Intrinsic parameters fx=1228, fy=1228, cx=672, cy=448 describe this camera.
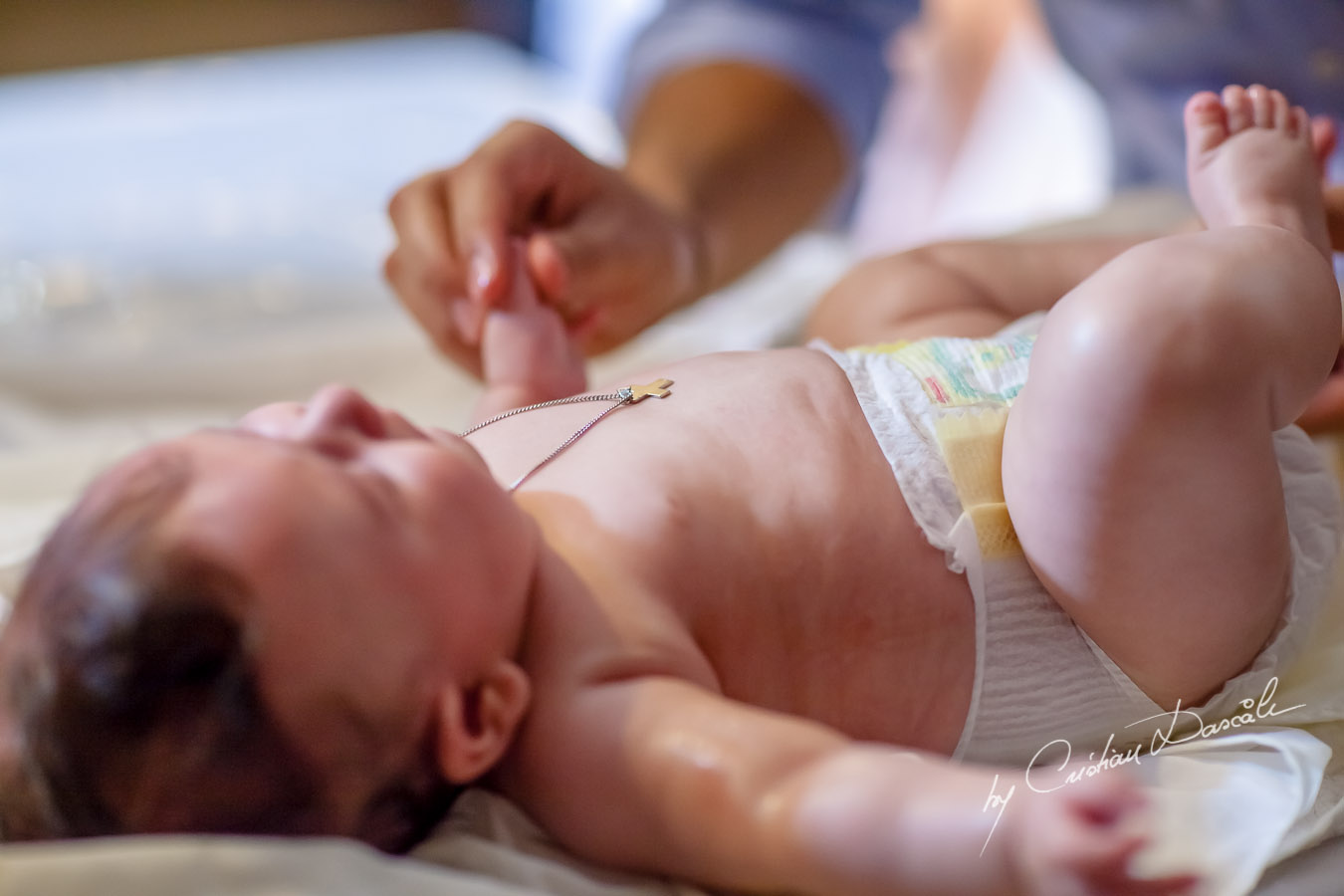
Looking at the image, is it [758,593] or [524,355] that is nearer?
[758,593]

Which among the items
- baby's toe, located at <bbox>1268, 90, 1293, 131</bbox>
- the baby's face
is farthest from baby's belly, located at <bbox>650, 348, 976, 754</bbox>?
baby's toe, located at <bbox>1268, 90, 1293, 131</bbox>

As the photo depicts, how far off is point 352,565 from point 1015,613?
0.33 m

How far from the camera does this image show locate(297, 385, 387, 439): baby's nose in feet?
1.80

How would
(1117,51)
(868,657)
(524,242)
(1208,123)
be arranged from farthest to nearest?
(1117,51), (524,242), (1208,123), (868,657)

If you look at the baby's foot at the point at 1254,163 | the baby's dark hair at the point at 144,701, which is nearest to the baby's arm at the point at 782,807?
the baby's dark hair at the point at 144,701

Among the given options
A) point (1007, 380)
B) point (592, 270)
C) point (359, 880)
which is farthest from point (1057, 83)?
point (359, 880)

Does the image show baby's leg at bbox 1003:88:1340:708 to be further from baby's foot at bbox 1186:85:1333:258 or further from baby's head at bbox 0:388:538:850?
baby's head at bbox 0:388:538:850

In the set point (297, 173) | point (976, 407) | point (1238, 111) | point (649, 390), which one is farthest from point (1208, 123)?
point (297, 173)

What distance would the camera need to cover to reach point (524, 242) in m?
0.85

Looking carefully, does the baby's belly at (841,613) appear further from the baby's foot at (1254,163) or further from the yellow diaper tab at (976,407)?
the baby's foot at (1254,163)

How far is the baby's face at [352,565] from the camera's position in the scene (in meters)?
0.49

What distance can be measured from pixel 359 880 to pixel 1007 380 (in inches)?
16.8

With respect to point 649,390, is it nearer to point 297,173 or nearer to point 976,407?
point 976,407

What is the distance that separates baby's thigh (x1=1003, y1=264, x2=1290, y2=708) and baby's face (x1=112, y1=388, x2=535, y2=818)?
0.84ft
